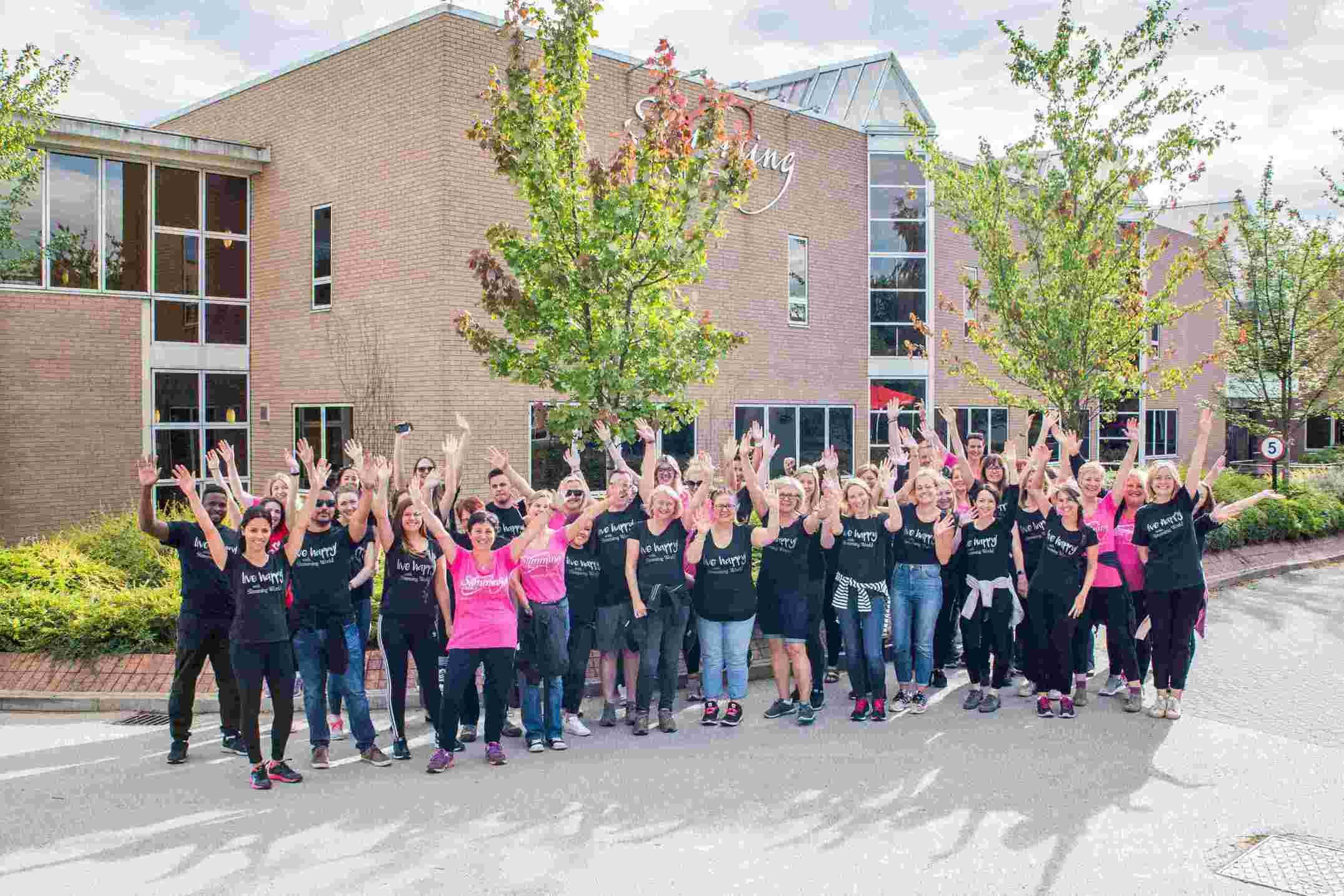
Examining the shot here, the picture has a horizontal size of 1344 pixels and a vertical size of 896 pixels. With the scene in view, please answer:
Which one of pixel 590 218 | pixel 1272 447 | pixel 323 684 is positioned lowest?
pixel 323 684

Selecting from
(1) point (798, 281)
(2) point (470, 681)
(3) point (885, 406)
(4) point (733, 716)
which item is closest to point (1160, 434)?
(3) point (885, 406)

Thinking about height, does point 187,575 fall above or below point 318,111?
below

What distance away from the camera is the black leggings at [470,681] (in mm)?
6625

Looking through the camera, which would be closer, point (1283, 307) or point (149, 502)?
point (149, 502)

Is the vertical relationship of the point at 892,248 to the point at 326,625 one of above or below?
above

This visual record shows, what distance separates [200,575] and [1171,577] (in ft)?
21.7

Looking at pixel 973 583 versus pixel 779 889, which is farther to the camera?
pixel 973 583

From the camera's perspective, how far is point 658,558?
762 cm

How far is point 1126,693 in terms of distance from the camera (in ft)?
26.7

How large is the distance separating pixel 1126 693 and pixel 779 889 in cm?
441

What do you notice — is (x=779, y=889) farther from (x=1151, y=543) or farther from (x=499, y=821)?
(x=1151, y=543)

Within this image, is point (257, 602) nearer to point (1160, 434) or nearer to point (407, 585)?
point (407, 585)

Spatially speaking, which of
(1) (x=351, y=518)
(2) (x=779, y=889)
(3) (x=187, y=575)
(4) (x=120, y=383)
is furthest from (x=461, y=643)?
(4) (x=120, y=383)

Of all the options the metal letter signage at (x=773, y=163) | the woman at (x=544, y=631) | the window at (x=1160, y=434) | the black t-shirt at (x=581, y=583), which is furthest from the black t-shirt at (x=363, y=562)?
the window at (x=1160, y=434)
